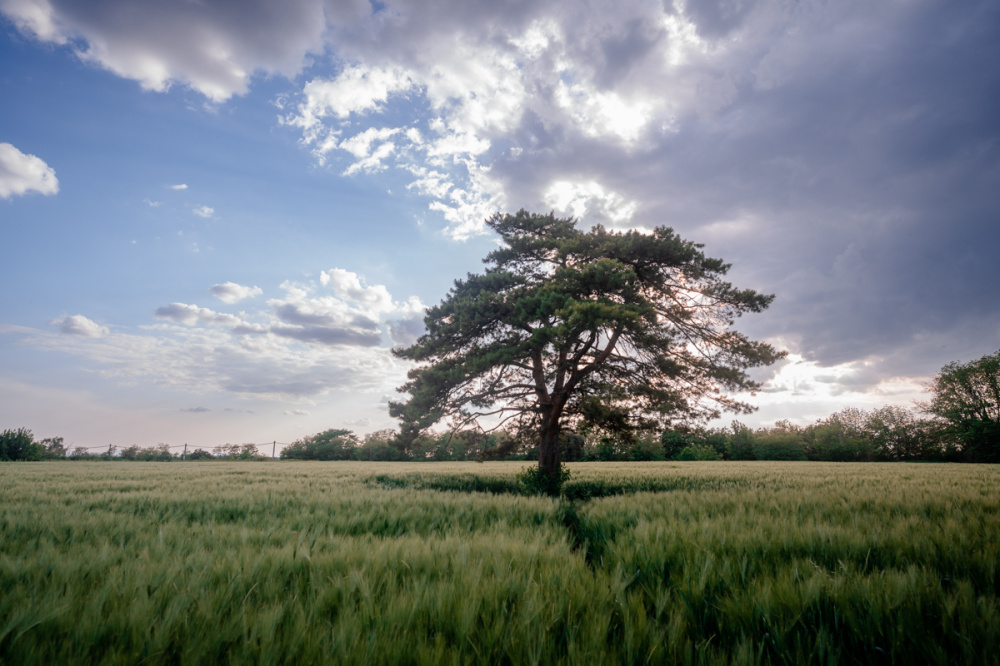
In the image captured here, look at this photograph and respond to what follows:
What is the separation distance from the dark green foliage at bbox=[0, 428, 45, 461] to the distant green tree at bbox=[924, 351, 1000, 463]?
304 ft

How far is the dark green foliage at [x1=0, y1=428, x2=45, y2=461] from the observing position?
3447 cm

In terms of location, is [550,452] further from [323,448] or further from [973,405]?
[973,405]

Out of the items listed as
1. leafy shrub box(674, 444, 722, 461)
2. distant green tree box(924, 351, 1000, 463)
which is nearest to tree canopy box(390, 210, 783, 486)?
leafy shrub box(674, 444, 722, 461)

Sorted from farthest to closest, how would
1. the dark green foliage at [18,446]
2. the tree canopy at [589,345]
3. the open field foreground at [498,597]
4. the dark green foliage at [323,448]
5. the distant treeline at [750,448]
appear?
1. the dark green foliage at [323,448]
2. the distant treeline at [750,448]
3. the dark green foliage at [18,446]
4. the tree canopy at [589,345]
5. the open field foreground at [498,597]

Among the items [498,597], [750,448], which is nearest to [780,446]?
[750,448]

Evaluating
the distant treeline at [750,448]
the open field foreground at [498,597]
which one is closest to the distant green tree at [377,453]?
the distant treeline at [750,448]

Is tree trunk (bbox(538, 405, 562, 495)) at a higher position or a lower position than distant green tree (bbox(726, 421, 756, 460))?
higher

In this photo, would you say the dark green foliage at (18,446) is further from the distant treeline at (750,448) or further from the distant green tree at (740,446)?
the distant green tree at (740,446)

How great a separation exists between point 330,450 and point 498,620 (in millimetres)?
54195

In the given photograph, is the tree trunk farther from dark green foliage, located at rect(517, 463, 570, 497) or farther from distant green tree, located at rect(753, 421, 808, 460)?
distant green tree, located at rect(753, 421, 808, 460)

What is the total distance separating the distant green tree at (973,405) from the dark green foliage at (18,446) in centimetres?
9258

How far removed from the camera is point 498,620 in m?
1.95

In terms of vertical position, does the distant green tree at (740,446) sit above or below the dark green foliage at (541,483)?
below

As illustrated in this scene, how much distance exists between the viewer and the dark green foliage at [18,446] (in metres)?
34.5
